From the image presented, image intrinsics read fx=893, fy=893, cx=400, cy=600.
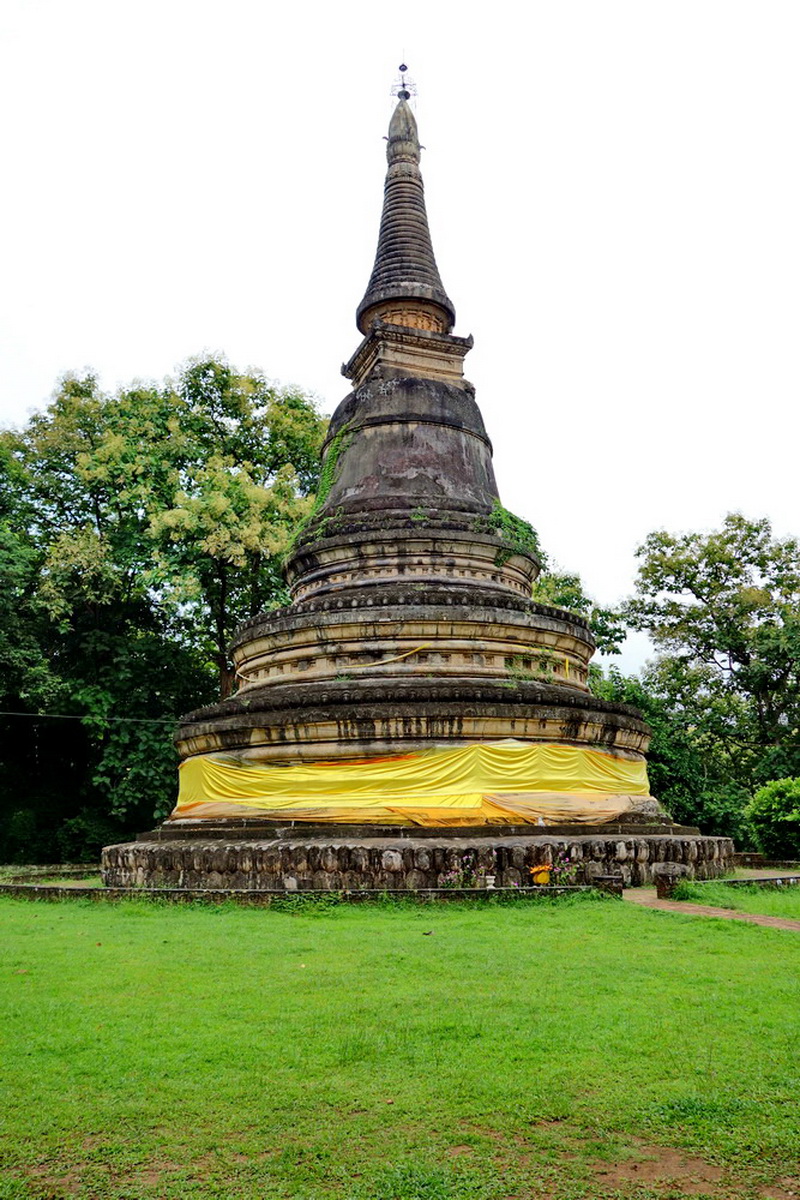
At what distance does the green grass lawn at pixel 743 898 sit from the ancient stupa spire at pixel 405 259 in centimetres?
1540

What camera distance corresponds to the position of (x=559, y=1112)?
12.5ft

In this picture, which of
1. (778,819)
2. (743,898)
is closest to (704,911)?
(743,898)

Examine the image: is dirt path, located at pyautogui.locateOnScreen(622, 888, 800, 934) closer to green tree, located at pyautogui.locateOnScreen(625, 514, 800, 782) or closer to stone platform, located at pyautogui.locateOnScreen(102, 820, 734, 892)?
stone platform, located at pyautogui.locateOnScreen(102, 820, 734, 892)

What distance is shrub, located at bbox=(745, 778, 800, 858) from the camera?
16641mm

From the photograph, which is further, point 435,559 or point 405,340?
point 405,340

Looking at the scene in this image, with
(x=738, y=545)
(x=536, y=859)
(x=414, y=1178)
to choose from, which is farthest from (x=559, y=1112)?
(x=738, y=545)

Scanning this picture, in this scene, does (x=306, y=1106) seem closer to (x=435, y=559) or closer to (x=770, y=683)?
(x=435, y=559)

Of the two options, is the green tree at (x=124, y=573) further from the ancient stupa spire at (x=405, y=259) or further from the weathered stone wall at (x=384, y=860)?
the weathered stone wall at (x=384, y=860)

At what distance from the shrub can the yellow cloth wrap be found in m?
4.63

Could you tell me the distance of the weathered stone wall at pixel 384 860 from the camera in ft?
34.5

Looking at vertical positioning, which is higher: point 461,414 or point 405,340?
point 405,340

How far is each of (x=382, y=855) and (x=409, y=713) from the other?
9.17 feet

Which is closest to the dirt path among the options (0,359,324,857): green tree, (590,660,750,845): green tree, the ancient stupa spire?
→ (590,660,750,845): green tree

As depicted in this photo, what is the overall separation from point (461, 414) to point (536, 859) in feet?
39.8
